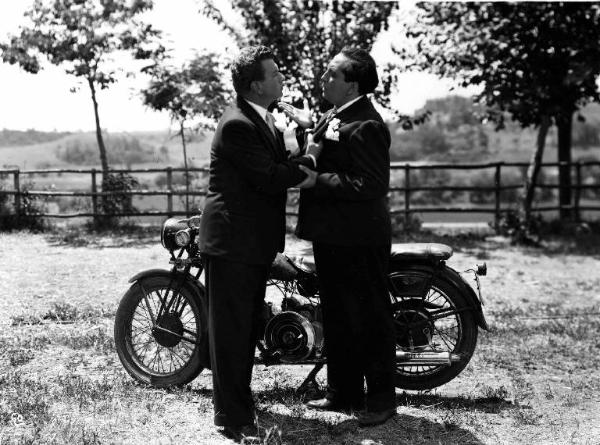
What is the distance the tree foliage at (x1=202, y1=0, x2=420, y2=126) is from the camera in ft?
46.1

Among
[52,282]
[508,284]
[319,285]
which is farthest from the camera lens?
[508,284]

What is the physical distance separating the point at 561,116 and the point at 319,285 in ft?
34.4

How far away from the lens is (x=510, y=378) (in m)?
5.83

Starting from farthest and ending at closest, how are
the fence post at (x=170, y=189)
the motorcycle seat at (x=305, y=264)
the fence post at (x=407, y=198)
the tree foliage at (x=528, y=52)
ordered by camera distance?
the fence post at (x=170, y=189) → the fence post at (x=407, y=198) → the tree foliage at (x=528, y=52) → the motorcycle seat at (x=305, y=264)

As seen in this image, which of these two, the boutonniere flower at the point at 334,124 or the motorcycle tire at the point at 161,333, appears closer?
the boutonniere flower at the point at 334,124

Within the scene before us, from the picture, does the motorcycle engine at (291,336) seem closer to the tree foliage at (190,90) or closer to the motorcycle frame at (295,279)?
the motorcycle frame at (295,279)

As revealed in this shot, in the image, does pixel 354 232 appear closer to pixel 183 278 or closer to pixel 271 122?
pixel 271 122

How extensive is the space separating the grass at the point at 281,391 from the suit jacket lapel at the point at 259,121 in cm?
152

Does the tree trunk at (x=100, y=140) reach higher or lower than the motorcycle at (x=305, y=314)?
higher

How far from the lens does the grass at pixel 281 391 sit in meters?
4.46

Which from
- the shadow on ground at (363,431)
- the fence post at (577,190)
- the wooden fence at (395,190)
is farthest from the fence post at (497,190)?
the shadow on ground at (363,431)

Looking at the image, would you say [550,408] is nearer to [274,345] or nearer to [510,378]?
[510,378]

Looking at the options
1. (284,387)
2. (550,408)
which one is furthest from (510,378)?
(284,387)

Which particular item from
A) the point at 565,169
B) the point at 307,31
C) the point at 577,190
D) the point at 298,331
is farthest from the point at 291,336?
the point at 565,169
